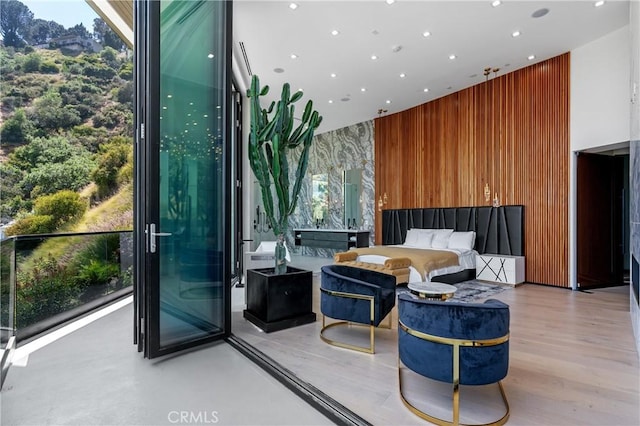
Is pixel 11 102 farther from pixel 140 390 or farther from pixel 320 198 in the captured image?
pixel 320 198

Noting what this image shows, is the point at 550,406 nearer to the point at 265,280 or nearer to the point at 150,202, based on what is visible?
the point at 265,280

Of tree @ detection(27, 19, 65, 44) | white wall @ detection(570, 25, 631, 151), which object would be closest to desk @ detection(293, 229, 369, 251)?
white wall @ detection(570, 25, 631, 151)

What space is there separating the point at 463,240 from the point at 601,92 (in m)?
3.22

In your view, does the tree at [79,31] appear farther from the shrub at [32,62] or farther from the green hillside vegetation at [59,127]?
the shrub at [32,62]

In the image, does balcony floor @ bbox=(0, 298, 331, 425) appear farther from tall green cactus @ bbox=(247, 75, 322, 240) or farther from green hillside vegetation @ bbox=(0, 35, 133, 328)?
tall green cactus @ bbox=(247, 75, 322, 240)

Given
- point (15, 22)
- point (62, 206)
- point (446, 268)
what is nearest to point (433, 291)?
point (446, 268)

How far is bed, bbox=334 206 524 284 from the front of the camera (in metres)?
5.24

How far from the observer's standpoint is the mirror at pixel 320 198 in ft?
33.3

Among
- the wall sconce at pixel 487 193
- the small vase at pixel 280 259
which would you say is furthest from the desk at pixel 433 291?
the wall sconce at pixel 487 193

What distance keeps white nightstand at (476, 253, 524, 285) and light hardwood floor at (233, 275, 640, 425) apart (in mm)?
1610

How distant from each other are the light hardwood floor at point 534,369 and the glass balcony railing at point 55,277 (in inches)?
76.3

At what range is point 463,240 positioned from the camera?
6.35m

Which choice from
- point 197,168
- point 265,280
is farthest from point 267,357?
point 197,168

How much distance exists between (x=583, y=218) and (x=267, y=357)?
5797 mm
